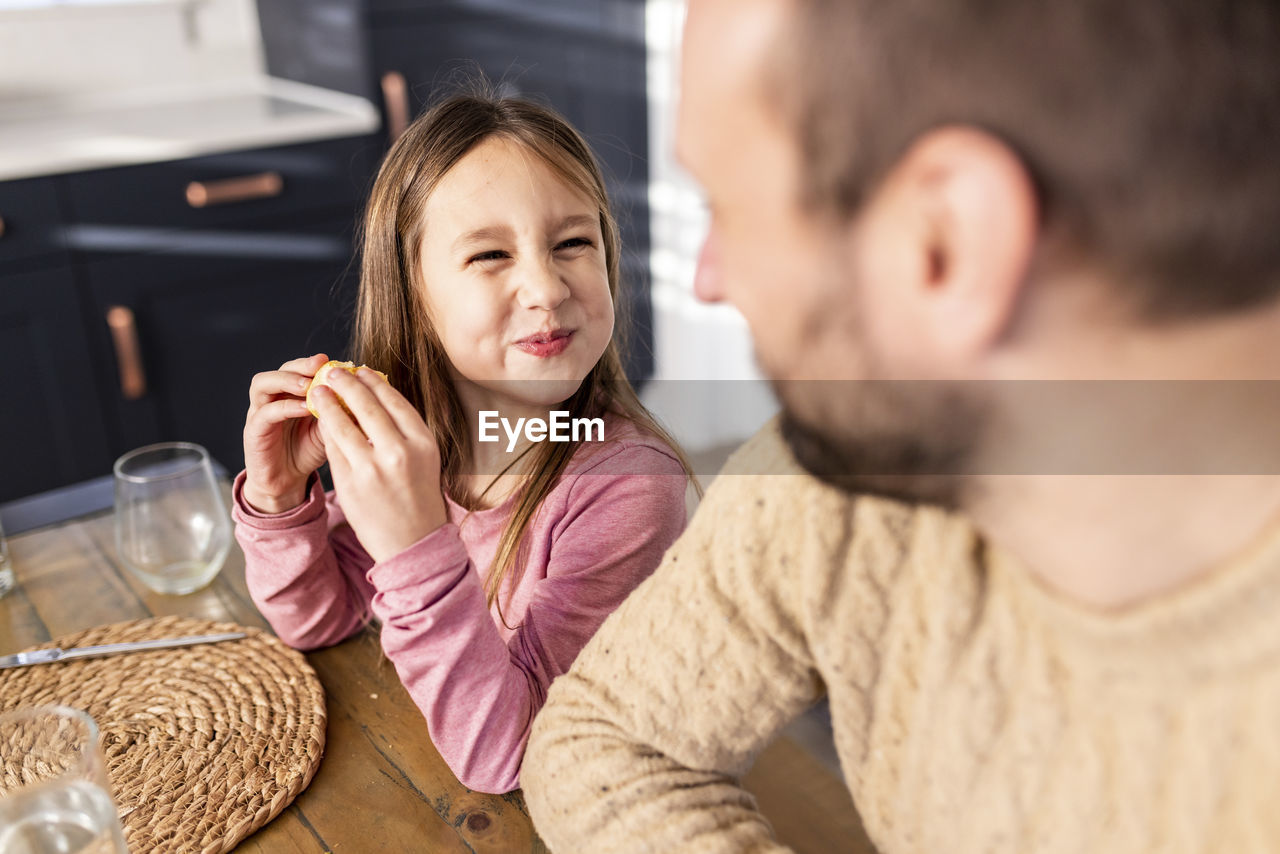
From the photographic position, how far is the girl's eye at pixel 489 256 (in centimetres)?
104

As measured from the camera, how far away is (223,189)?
2.53 meters

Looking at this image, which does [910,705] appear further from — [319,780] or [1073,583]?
[319,780]

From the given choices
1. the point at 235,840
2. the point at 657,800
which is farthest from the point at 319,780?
the point at 657,800

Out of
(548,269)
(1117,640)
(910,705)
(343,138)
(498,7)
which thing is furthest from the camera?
(498,7)

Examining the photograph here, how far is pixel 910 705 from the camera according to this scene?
0.70 metres

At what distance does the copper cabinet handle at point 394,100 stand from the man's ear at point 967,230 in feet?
8.38

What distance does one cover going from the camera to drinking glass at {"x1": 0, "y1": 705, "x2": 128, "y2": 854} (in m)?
0.58

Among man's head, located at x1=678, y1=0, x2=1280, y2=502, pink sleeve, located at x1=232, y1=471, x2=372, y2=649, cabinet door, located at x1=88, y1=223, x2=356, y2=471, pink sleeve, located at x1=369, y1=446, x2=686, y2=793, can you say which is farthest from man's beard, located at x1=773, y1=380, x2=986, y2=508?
cabinet door, located at x1=88, y1=223, x2=356, y2=471

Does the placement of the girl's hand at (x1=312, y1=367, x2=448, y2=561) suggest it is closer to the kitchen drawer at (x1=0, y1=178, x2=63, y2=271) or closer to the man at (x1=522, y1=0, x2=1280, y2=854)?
the man at (x1=522, y1=0, x2=1280, y2=854)

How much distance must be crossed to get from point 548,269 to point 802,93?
1.81 feet

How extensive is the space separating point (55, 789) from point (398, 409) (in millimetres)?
370

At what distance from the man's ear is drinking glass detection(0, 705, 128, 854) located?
1.65ft

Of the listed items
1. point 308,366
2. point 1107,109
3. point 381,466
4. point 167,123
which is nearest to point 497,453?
point 308,366

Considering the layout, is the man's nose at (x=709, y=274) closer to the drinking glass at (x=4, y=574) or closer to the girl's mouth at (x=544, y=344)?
the girl's mouth at (x=544, y=344)
